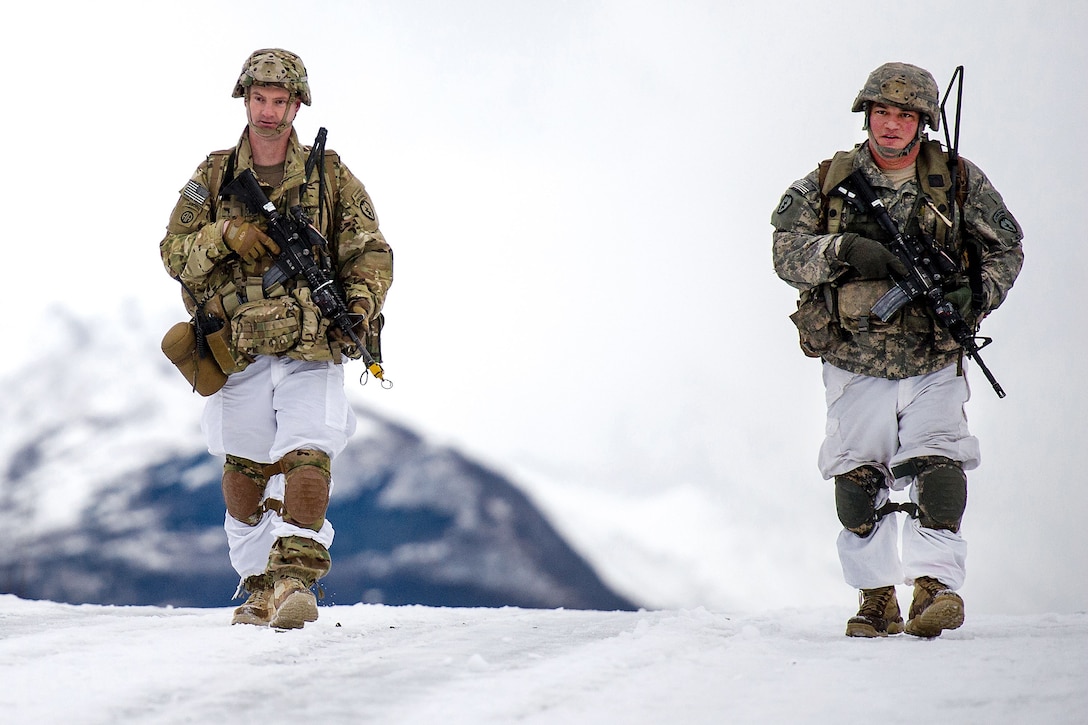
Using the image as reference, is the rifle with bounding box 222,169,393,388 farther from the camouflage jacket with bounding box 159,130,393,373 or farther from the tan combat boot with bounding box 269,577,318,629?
the tan combat boot with bounding box 269,577,318,629

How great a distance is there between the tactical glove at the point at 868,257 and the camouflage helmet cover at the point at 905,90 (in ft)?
1.62

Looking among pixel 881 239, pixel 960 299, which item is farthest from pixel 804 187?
pixel 960 299

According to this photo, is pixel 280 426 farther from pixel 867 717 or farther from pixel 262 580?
pixel 867 717

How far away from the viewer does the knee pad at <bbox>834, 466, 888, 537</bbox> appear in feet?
13.5

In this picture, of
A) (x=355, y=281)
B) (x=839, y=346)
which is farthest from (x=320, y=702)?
(x=839, y=346)

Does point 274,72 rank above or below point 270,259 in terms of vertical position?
above

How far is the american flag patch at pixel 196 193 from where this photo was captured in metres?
4.34

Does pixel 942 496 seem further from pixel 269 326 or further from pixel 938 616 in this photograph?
pixel 269 326

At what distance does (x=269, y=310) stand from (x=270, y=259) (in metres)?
0.24

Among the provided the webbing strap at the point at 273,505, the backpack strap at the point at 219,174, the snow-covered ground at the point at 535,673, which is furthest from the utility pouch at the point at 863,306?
the backpack strap at the point at 219,174

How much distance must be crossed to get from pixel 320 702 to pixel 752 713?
0.91 meters

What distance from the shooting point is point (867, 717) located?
7.89 feet

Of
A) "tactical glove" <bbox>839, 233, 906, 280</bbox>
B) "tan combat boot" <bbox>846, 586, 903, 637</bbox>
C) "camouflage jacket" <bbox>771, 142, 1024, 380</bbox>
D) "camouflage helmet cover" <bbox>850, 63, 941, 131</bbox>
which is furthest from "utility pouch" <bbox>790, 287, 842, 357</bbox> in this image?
"tan combat boot" <bbox>846, 586, 903, 637</bbox>

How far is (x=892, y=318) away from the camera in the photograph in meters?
4.11
